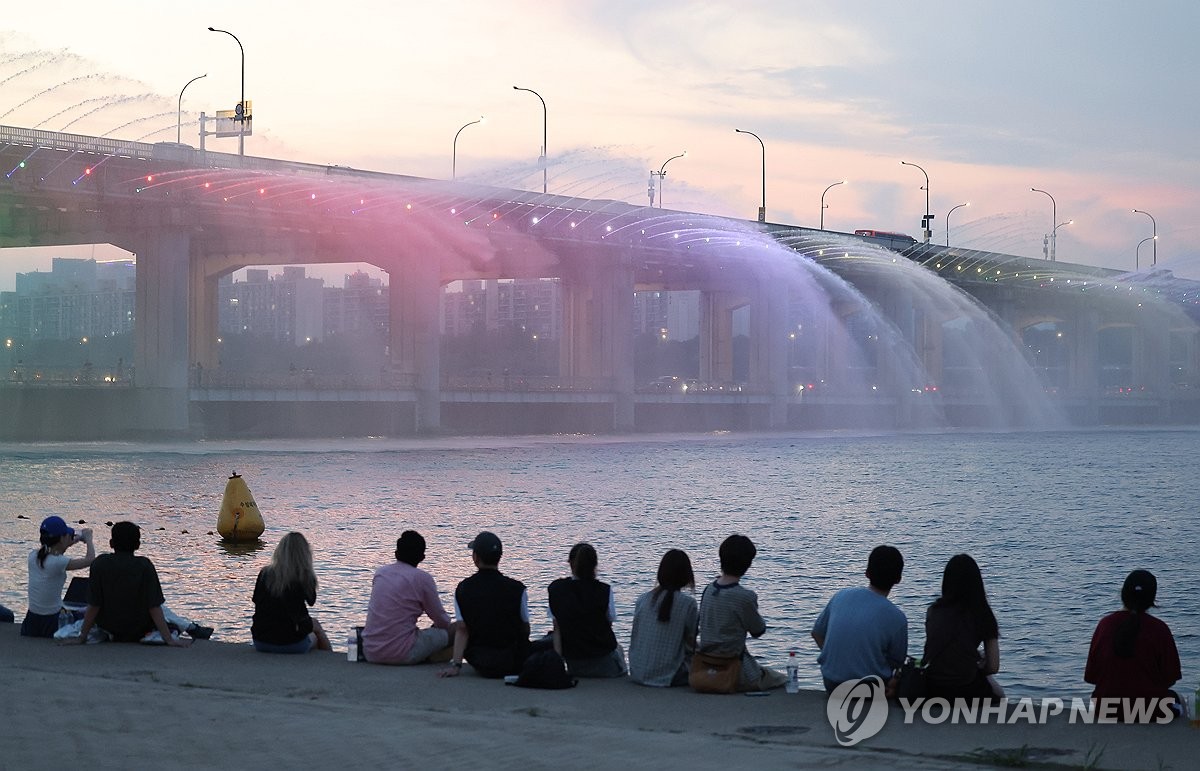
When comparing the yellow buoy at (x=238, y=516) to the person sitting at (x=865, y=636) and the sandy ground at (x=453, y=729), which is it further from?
the person sitting at (x=865, y=636)

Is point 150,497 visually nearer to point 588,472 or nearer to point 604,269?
point 588,472

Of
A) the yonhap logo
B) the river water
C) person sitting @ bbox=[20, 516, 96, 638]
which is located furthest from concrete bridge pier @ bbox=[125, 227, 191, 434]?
the yonhap logo

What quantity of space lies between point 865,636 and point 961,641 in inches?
33.2

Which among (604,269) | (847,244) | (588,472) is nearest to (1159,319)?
(847,244)

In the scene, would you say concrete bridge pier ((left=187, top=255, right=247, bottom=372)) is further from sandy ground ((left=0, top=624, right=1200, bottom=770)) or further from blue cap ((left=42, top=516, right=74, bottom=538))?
sandy ground ((left=0, top=624, right=1200, bottom=770))

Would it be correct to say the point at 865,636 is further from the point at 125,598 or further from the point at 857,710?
the point at 125,598

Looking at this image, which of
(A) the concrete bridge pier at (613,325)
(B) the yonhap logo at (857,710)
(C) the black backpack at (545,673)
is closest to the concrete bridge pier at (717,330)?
(A) the concrete bridge pier at (613,325)

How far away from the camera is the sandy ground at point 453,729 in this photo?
36.6 feet

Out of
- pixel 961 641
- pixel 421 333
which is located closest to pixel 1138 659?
pixel 961 641

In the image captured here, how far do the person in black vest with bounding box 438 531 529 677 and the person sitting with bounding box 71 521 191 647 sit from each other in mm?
3796

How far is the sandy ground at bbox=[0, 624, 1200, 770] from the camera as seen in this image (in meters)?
11.2

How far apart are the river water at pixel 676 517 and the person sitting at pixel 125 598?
202 inches

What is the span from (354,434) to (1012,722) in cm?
10434

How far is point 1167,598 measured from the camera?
3067 centimetres
